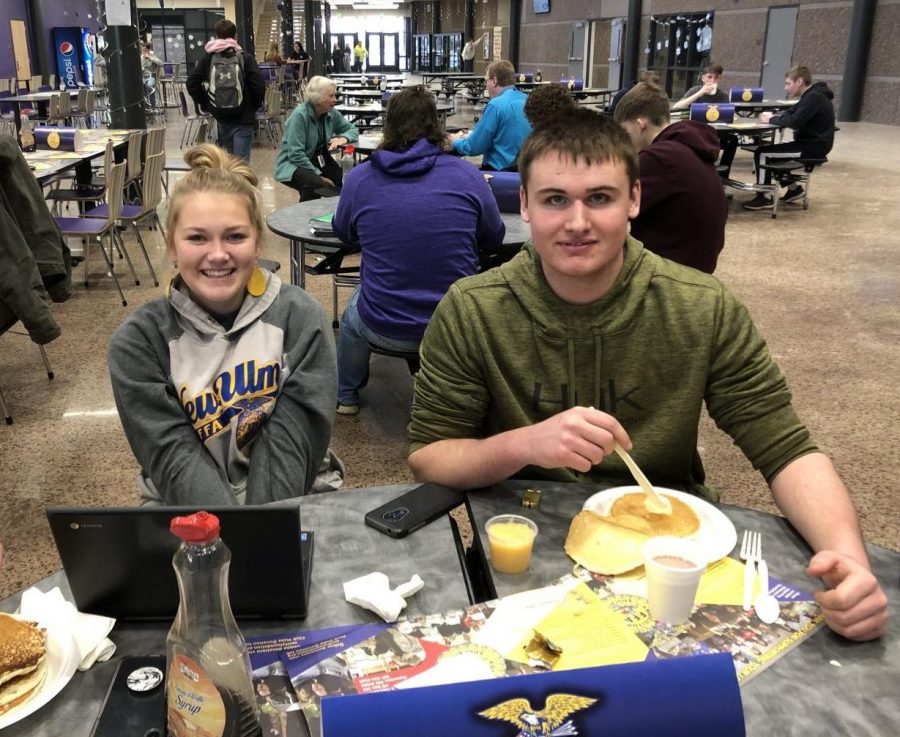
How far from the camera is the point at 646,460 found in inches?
62.9

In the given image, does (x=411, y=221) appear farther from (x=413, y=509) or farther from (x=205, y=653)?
(x=205, y=653)

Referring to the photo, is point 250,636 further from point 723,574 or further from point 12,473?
point 12,473

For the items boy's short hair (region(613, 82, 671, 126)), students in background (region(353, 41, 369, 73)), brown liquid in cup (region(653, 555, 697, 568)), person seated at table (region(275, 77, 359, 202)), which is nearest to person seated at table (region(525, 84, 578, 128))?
boy's short hair (region(613, 82, 671, 126))

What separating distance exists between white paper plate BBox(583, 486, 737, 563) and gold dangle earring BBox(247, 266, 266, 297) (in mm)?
892

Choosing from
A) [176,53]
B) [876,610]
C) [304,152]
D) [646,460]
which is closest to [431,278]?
[646,460]

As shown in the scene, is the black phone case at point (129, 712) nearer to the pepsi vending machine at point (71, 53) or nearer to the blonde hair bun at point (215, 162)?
the blonde hair bun at point (215, 162)

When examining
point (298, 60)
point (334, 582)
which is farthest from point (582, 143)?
point (298, 60)

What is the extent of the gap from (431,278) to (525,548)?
205cm

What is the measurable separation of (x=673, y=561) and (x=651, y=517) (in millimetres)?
204

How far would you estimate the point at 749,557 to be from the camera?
124cm

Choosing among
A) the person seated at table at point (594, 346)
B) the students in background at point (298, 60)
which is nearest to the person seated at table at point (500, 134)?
the person seated at table at point (594, 346)

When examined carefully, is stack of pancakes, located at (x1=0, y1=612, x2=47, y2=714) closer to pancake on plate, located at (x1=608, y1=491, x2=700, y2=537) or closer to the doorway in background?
pancake on plate, located at (x1=608, y1=491, x2=700, y2=537)

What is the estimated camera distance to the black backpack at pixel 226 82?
815cm

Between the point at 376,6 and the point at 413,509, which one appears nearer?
the point at 413,509
